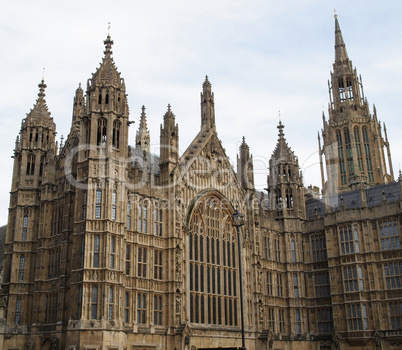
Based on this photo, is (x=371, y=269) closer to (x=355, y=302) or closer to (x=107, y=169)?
(x=355, y=302)

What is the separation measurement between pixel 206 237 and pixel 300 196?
54.1 feet

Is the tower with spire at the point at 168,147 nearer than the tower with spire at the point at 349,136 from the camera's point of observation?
Yes

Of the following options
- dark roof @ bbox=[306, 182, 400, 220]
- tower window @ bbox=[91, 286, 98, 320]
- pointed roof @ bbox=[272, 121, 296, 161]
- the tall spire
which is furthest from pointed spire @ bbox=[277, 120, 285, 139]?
tower window @ bbox=[91, 286, 98, 320]

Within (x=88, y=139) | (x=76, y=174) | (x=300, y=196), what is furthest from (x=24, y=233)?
(x=300, y=196)

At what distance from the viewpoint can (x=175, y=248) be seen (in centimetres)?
4494

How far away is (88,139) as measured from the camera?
43.3 meters

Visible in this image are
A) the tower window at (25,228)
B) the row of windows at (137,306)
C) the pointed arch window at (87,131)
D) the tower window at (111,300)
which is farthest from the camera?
the tower window at (25,228)

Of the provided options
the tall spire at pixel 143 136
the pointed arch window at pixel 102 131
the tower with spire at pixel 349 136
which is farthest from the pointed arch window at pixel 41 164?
the tower with spire at pixel 349 136

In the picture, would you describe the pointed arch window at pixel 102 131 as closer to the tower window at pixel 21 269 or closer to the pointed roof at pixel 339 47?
the tower window at pixel 21 269

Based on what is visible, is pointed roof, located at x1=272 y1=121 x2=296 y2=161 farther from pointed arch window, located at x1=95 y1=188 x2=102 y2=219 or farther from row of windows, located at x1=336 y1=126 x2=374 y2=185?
row of windows, located at x1=336 y1=126 x2=374 y2=185

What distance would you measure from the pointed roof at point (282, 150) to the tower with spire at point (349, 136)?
3503 centimetres

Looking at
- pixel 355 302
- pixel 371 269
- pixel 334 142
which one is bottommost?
pixel 355 302

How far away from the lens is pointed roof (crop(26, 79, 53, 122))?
5063 centimetres

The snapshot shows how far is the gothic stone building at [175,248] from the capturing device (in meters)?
40.6
